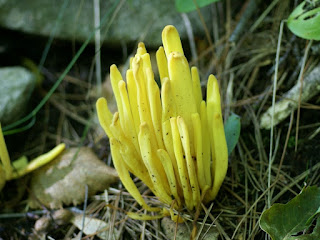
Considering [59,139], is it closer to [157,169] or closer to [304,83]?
[157,169]

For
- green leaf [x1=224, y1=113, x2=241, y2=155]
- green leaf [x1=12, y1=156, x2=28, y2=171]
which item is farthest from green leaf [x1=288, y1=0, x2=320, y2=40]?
green leaf [x1=12, y1=156, x2=28, y2=171]

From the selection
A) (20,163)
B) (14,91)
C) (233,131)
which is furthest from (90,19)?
(233,131)

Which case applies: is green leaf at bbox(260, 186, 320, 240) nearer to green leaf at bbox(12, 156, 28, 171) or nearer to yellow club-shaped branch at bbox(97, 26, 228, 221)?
yellow club-shaped branch at bbox(97, 26, 228, 221)

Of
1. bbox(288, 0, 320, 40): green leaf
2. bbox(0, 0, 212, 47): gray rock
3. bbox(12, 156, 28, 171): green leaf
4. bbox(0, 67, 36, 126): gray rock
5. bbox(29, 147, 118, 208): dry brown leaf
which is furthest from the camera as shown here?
bbox(0, 0, 212, 47): gray rock

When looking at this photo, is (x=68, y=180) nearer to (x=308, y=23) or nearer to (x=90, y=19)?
(x=90, y=19)

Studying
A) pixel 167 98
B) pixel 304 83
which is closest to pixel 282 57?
pixel 304 83

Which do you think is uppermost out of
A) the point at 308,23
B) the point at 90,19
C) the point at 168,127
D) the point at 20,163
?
the point at 90,19
